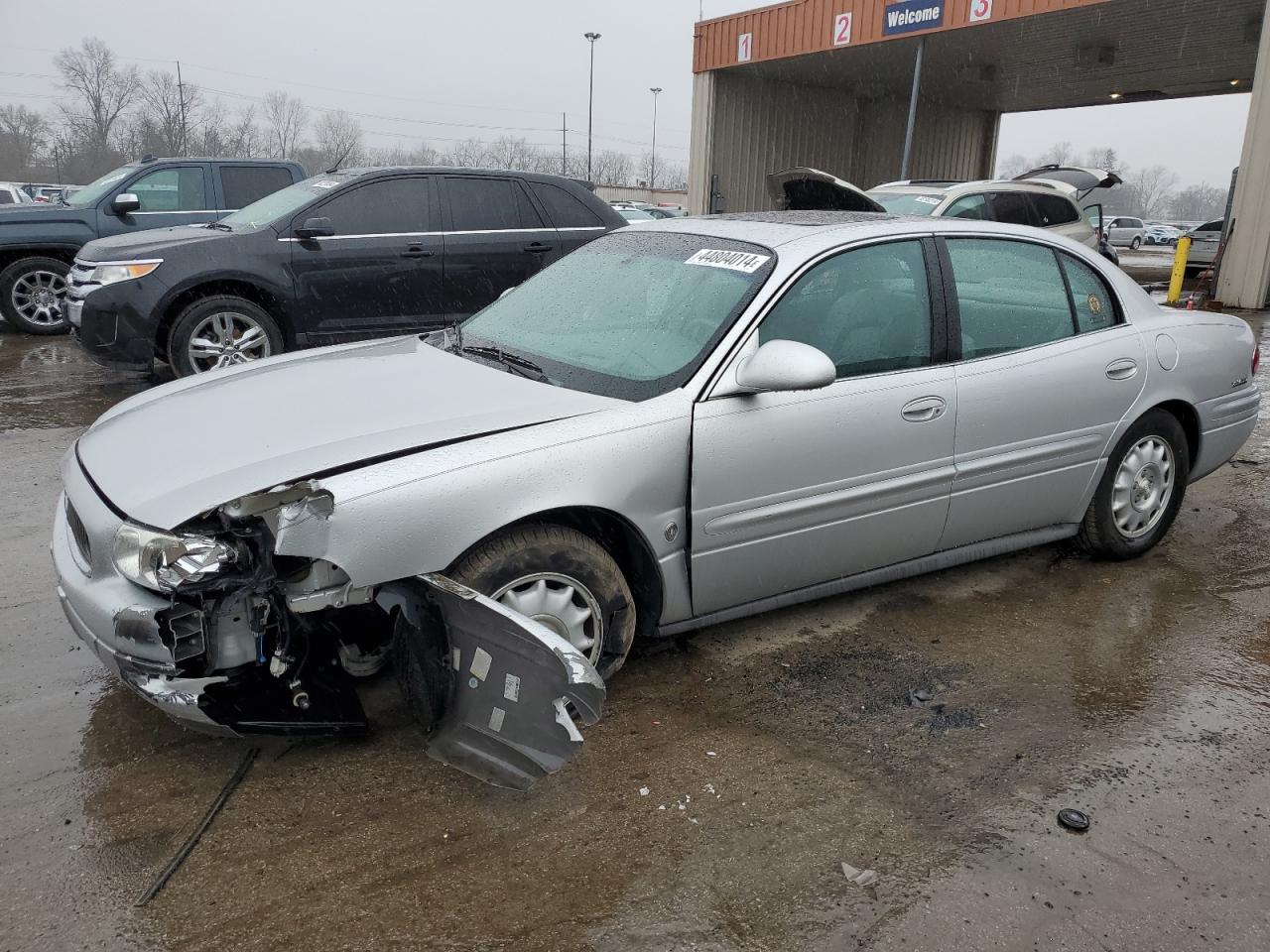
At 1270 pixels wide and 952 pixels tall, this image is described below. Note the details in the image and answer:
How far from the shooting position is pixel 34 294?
33.2 ft

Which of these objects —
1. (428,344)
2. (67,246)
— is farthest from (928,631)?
(67,246)

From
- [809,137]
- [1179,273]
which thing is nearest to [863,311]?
[1179,273]

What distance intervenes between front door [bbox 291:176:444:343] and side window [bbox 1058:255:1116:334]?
16.0ft

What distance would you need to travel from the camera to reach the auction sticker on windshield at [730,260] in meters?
3.42

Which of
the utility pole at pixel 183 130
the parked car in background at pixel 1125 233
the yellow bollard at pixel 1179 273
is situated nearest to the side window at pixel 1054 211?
the yellow bollard at pixel 1179 273

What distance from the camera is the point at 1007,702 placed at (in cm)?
327

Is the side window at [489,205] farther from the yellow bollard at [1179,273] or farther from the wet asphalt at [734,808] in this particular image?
the yellow bollard at [1179,273]

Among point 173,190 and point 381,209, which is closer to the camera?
point 381,209

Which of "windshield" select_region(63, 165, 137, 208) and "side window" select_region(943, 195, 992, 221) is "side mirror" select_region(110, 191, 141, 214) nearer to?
"windshield" select_region(63, 165, 137, 208)

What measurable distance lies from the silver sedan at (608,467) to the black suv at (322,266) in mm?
3620

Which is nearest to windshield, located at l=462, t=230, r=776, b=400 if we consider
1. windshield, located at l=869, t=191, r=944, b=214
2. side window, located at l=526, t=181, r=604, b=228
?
side window, located at l=526, t=181, r=604, b=228

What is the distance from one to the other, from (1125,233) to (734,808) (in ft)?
151

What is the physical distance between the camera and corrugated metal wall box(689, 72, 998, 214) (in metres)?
20.9

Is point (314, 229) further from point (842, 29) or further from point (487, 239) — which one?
point (842, 29)
